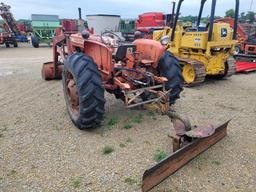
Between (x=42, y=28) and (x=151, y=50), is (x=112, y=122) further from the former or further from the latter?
(x=42, y=28)

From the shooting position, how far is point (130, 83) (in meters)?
3.94

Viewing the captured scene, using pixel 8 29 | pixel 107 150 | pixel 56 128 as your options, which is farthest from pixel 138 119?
pixel 8 29

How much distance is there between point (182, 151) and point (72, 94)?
6.40 ft

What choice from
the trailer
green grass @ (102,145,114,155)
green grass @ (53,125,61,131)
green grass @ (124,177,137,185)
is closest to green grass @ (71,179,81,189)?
green grass @ (124,177,137,185)

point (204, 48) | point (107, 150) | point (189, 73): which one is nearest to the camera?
point (107, 150)

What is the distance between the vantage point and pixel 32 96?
5477mm

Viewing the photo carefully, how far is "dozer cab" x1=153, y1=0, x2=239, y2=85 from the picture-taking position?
6.22 metres

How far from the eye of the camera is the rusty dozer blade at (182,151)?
2.49 meters

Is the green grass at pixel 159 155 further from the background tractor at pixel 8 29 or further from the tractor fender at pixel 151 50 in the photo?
the background tractor at pixel 8 29

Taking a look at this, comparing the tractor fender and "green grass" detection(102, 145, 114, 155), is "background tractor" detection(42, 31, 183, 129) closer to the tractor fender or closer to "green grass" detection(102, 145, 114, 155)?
the tractor fender

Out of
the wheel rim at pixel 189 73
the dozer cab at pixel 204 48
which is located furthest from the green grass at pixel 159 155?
the wheel rim at pixel 189 73

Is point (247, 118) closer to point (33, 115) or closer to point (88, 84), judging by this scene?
point (88, 84)

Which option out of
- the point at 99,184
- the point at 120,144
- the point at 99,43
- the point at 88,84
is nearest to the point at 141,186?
the point at 99,184

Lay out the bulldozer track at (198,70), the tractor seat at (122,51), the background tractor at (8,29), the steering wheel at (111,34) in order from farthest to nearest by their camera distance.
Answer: the background tractor at (8,29)
the bulldozer track at (198,70)
the steering wheel at (111,34)
the tractor seat at (122,51)
